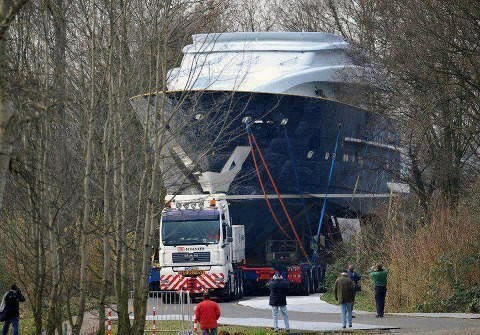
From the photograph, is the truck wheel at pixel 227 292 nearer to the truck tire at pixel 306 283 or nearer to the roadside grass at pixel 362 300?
the roadside grass at pixel 362 300

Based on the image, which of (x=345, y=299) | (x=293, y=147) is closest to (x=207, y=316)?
(x=345, y=299)

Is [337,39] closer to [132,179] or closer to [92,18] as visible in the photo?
[132,179]

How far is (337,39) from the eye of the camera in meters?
48.8

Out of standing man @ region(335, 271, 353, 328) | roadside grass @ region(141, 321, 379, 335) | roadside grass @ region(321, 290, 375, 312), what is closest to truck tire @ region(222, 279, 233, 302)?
roadside grass @ region(321, 290, 375, 312)

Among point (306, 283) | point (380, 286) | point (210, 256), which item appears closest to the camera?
point (380, 286)

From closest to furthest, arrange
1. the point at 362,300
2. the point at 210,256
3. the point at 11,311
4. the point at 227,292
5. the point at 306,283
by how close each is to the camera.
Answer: the point at 11,311
the point at 210,256
the point at 362,300
the point at 227,292
the point at 306,283

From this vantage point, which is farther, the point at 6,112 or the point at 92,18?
the point at 92,18

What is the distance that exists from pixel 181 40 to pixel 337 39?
21402 mm

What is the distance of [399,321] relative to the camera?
30.9 metres

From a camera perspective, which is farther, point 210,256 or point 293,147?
point 293,147

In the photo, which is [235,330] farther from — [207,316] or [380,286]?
[380,286]

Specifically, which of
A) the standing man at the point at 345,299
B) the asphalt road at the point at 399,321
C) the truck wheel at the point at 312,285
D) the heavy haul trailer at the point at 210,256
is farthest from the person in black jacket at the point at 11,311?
the truck wheel at the point at 312,285

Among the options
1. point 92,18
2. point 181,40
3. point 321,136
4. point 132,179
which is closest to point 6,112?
point 92,18

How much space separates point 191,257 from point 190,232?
2.95ft
